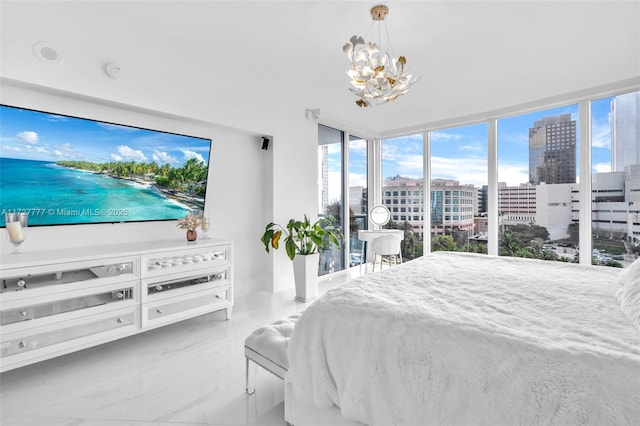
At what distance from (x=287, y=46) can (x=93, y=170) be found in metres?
2.02

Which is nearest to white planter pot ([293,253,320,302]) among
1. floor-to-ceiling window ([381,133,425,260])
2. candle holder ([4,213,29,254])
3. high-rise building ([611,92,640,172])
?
floor-to-ceiling window ([381,133,425,260])

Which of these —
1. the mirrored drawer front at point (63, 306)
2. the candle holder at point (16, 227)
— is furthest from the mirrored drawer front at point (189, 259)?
the candle holder at point (16, 227)

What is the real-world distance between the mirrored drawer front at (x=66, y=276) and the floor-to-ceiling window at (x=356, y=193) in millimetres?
3621

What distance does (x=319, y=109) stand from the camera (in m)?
4.38

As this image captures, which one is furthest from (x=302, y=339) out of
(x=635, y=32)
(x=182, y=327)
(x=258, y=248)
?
(x=635, y=32)

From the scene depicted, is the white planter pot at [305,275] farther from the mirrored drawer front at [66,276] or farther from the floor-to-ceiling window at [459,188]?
the floor-to-ceiling window at [459,188]

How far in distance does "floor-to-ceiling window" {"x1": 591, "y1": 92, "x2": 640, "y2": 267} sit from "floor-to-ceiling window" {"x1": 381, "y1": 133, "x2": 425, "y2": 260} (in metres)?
2.23

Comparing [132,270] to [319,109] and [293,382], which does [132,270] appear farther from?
[319,109]

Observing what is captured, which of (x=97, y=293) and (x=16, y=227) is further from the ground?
(x=16, y=227)

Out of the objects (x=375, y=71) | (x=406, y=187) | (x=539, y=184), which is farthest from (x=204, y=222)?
(x=539, y=184)

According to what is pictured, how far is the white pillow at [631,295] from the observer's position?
1.22 metres

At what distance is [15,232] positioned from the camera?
2.14 metres

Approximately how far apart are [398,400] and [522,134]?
4.48 meters

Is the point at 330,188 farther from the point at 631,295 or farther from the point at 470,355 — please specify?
the point at 470,355
